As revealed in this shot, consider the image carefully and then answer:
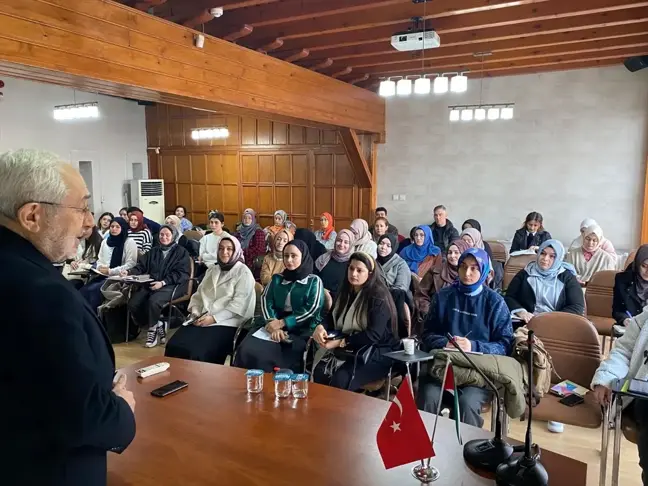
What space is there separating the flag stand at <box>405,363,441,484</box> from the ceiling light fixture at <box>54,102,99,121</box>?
8060 millimetres

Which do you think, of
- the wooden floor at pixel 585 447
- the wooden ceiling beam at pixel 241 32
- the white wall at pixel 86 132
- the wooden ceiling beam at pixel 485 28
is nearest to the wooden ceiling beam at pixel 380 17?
the wooden ceiling beam at pixel 485 28

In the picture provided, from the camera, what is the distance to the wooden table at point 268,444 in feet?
4.92

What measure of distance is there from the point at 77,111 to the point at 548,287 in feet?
25.1

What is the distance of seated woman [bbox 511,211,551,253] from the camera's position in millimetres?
6762

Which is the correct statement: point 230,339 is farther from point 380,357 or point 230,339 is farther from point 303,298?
point 380,357

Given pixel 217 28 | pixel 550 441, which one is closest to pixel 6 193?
pixel 550 441

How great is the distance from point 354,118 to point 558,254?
4.56 metres

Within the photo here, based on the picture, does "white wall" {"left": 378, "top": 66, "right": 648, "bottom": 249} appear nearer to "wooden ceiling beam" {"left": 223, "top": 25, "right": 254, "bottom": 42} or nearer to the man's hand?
"wooden ceiling beam" {"left": 223, "top": 25, "right": 254, "bottom": 42}

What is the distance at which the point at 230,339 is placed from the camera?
12.7 feet

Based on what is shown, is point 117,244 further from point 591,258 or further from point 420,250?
point 591,258

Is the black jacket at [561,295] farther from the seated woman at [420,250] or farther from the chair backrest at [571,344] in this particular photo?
the seated woman at [420,250]

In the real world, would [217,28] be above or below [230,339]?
above

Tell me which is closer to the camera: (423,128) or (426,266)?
(426,266)

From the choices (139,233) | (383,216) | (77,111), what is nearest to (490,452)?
(139,233)
